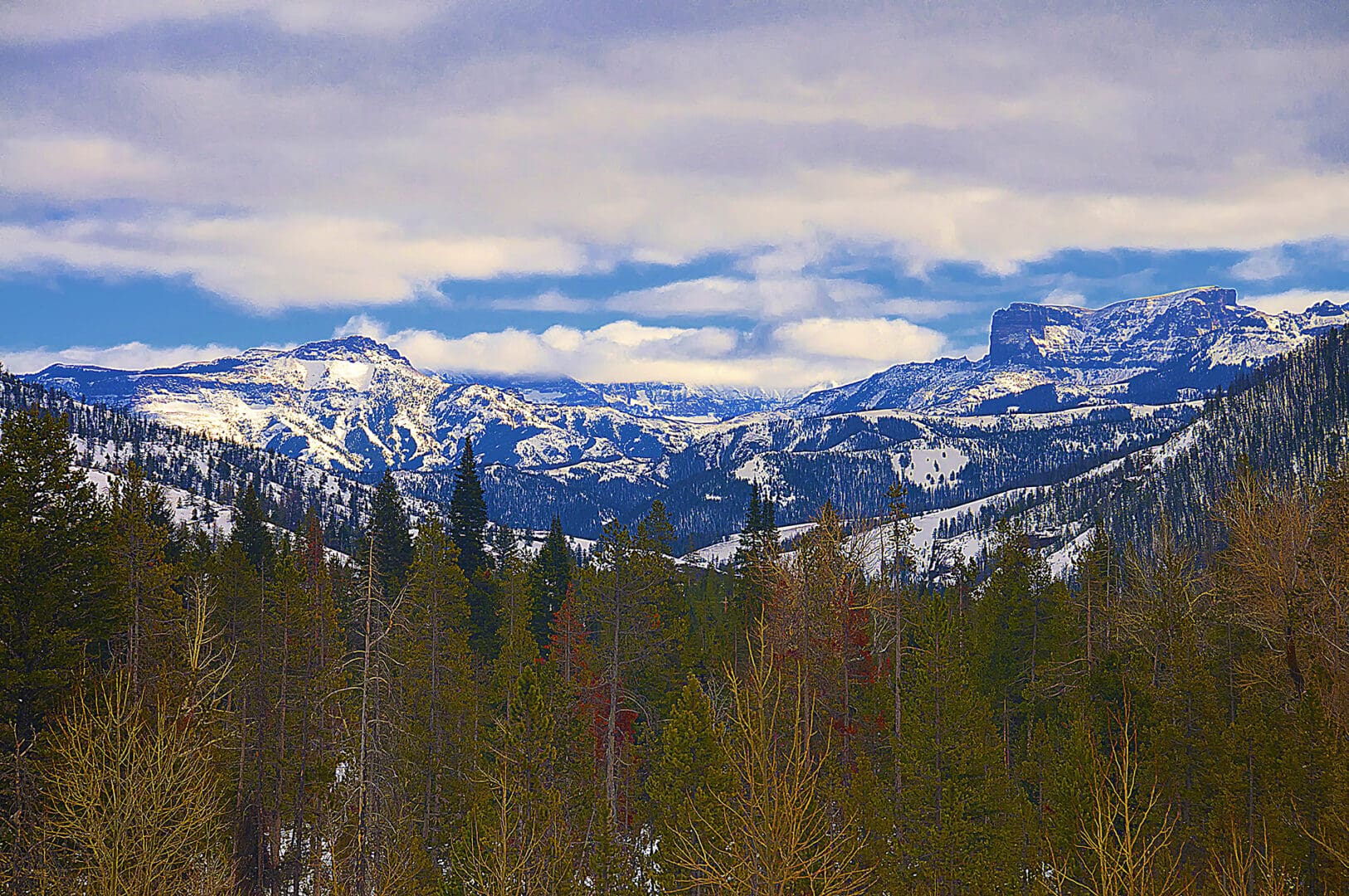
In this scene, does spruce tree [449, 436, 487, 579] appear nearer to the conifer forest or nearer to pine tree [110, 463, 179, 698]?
the conifer forest

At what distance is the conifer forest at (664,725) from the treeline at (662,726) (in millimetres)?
189

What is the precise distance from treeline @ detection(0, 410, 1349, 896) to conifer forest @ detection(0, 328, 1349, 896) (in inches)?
7.5

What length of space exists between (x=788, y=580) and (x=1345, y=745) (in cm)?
2146

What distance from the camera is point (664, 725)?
51.2 metres

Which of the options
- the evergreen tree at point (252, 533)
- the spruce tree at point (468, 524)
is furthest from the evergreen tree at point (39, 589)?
the evergreen tree at point (252, 533)

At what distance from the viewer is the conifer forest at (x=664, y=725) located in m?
22.3

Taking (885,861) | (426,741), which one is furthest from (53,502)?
(885,861)

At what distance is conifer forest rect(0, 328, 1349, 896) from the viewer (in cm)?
2233

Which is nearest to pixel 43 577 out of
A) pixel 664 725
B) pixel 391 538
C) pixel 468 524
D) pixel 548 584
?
pixel 664 725

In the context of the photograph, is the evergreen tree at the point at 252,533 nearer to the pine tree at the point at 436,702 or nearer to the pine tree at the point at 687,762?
the pine tree at the point at 436,702

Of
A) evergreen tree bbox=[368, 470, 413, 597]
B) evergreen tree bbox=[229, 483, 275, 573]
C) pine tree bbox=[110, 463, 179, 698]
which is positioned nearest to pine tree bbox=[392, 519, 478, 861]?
pine tree bbox=[110, 463, 179, 698]

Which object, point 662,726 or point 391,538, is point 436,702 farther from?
point 391,538

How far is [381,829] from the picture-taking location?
32344mm

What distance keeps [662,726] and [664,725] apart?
188 cm
